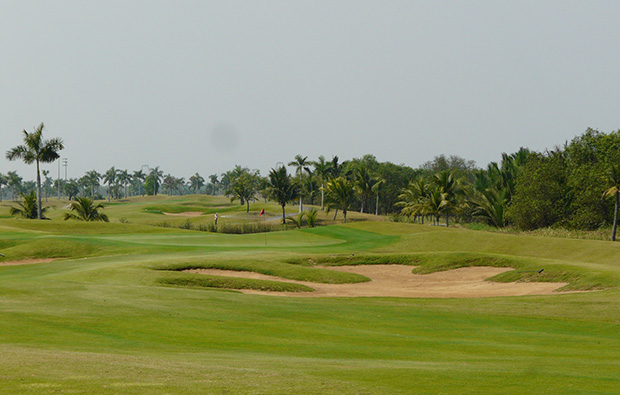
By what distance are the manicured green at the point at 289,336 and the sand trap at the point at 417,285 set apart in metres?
1.17

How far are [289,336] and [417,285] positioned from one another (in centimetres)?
2016

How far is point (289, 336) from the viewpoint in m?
17.9

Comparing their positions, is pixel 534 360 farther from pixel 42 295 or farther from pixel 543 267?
pixel 543 267

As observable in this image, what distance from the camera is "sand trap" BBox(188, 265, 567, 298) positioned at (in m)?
32.0

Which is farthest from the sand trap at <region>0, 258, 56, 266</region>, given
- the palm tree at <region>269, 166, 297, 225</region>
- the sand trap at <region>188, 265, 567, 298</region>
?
the palm tree at <region>269, 166, 297, 225</region>

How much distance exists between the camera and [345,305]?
25.8 m

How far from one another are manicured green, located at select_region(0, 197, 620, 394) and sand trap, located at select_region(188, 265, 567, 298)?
3.84 ft

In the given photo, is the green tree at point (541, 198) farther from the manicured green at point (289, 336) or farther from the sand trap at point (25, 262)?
the sand trap at point (25, 262)

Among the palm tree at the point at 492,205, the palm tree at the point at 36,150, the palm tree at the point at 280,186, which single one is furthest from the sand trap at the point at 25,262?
the palm tree at the point at 492,205

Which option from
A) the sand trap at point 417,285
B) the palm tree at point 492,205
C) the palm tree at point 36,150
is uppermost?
the palm tree at point 36,150

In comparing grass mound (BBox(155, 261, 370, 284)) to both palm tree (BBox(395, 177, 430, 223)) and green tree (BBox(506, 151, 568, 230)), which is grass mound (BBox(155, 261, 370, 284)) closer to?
green tree (BBox(506, 151, 568, 230))

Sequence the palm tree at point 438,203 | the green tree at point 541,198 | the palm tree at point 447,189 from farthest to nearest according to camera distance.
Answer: the palm tree at point 447,189 < the palm tree at point 438,203 < the green tree at point 541,198

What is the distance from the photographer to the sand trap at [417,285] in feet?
105

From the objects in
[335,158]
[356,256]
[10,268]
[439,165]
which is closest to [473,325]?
[356,256]
